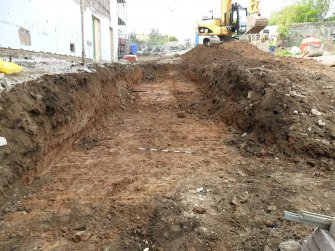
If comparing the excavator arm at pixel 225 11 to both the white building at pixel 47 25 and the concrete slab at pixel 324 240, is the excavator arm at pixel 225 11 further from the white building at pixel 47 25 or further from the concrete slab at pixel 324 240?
the concrete slab at pixel 324 240

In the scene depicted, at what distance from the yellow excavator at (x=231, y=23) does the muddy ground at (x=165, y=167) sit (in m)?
7.35

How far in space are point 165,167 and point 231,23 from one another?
44.1 feet

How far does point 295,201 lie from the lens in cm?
332

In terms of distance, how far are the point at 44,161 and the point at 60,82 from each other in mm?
1572

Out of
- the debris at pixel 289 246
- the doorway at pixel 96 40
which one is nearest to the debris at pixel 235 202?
the debris at pixel 289 246

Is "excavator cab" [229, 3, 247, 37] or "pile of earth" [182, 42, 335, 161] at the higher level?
"excavator cab" [229, 3, 247, 37]

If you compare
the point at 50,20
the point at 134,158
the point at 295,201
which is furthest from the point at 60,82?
the point at 50,20

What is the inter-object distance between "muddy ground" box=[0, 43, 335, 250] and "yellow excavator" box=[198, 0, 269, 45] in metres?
7.35

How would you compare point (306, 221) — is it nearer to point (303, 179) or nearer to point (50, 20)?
point (303, 179)

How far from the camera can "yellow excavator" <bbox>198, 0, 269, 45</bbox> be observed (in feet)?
44.5

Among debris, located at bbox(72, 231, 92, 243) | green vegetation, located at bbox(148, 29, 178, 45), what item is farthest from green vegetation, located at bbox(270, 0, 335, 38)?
debris, located at bbox(72, 231, 92, 243)

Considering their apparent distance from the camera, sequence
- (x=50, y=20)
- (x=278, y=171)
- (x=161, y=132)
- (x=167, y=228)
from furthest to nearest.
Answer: (x=50, y=20), (x=161, y=132), (x=278, y=171), (x=167, y=228)

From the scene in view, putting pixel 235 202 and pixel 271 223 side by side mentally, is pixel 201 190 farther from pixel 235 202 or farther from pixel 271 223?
pixel 271 223

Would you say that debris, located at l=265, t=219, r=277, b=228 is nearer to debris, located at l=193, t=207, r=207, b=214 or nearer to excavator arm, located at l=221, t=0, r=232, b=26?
debris, located at l=193, t=207, r=207, b=214
